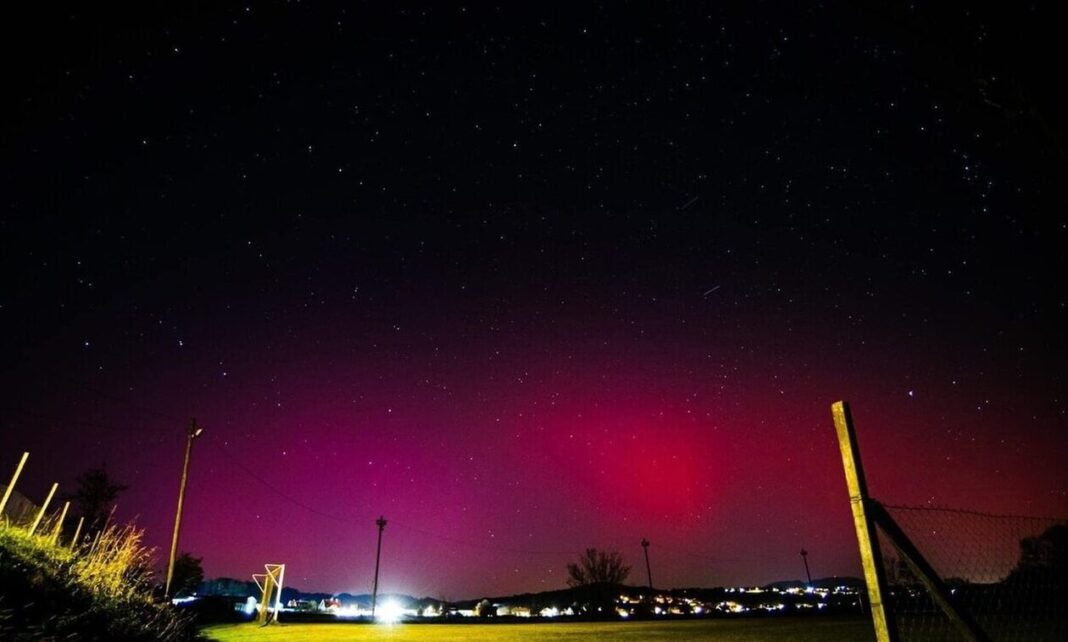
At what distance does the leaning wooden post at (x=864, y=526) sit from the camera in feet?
12.7

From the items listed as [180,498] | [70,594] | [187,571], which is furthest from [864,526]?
[187,571]

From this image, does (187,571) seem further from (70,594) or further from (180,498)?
(70,594)

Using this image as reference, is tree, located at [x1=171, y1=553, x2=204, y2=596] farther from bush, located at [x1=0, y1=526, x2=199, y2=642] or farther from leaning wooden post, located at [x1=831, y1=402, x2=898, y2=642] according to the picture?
leaning wooden post, located at [x1=831, y1=402, x2=898, y2=642]

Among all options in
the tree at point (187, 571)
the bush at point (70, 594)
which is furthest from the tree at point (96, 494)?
the bush at point (70, 594)

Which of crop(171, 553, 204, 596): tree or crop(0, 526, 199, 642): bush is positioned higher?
crop(171, 553, 204, 596): tree

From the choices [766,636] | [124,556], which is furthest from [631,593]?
[124,556]

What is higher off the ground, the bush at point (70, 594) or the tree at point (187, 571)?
the tree at point (187, 571)

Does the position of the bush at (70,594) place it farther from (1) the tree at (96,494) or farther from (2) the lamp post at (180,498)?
(1) the tree at (96,494)

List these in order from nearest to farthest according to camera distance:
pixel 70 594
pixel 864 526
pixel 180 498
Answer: pixel 864 526 < pixel 70 594 < pixel 180 498

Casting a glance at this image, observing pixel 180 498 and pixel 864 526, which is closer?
pixel 864 526

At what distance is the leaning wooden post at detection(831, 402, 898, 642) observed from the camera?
3.87 metres

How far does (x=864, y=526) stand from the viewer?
4090mm

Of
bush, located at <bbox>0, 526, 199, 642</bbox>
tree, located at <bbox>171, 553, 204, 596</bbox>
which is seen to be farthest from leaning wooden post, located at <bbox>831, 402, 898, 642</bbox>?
tree, located at <bbox>171, 553, 204, 596</bbox>

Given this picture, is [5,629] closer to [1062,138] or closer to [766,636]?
[1062,138]
